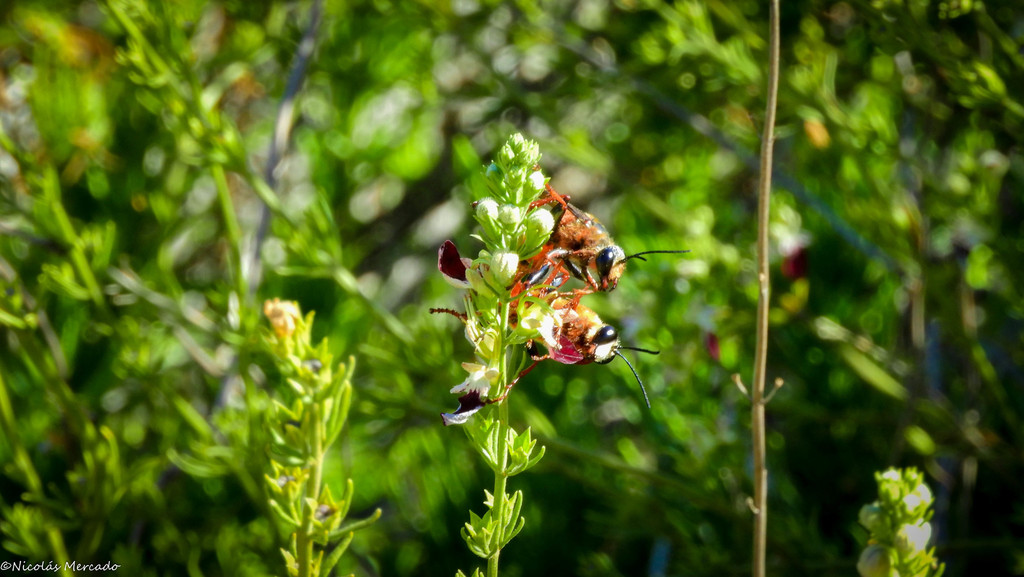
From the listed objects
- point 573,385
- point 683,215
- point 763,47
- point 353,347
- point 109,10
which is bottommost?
point 573,385

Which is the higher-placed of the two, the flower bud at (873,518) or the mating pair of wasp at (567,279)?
the mating pair of wasp at (567,279)

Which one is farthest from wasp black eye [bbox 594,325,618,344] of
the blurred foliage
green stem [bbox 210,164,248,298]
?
green stem [bbox 210,164,248,298]

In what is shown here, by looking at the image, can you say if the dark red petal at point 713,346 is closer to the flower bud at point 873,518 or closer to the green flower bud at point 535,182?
the flower bud at point 873,518

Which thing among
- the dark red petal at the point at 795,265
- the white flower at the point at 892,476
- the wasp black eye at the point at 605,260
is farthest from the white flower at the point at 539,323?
the dark red petal at the point at 795,265

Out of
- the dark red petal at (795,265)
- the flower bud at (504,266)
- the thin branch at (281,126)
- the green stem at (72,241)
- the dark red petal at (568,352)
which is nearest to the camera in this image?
the flower bud at (504,266)

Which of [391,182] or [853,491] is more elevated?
[391,182]

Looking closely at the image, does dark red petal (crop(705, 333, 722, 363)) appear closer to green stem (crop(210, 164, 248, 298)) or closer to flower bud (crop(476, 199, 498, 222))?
green stem (crop(210, 164, 248, 298))

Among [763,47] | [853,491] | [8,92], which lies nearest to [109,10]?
[763,47]

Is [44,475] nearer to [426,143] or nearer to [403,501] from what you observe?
[403,501]
